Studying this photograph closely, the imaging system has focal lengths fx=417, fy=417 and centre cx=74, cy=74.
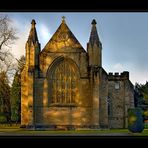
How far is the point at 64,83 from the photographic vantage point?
29.8m

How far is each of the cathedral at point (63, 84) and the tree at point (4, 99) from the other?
1.54 metres

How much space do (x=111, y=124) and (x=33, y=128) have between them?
7.08m

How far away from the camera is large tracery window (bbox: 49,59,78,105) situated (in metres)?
29.7

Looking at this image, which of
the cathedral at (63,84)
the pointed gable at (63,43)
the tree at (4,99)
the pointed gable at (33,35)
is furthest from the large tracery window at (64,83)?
the tree at (4,99)

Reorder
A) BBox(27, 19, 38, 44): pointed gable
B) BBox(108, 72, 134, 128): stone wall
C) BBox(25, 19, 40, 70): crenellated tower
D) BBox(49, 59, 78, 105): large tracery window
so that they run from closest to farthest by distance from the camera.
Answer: BBox(25, 19, 40, 70): crenellated tower, BBox(49, 59, 78, 105): large tracery window, BBox(27, 19, 38, 44): pointed gable, BBox(108, 72, 134, 128): stone wall

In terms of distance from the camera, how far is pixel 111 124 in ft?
107

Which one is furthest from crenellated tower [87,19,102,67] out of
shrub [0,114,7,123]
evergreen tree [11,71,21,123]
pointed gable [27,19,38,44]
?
shrub [0,114,7,123]

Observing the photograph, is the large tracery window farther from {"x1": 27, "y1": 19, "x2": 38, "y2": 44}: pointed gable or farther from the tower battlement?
the tower battlement

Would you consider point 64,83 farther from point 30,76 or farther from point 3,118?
point 3,118

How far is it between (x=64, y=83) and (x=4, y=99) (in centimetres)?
776

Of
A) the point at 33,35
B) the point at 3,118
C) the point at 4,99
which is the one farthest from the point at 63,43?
the point at 3,118

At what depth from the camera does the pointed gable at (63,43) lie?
30.0 metres

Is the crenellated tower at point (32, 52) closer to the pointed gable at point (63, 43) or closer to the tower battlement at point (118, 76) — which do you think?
the pointed gable at point (63, 43)
